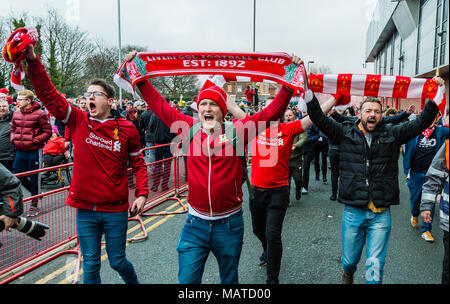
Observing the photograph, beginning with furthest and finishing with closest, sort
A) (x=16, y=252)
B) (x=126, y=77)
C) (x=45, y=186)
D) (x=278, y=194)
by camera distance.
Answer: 1. (x=45, y=186)
2. (x=16, y=252)
3. (x=278, y=194)
4. (x=126, y=77)

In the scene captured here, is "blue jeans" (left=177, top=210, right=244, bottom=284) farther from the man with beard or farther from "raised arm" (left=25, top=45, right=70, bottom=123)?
"raised arm" (left=25, top=45, right=70, bottom=123)

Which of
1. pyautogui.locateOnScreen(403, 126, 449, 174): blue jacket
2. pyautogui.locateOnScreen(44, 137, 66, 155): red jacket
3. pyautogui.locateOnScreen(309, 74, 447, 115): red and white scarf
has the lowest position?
pyautogui.locateOnScreen(44, 137, 66, 155): red jacket

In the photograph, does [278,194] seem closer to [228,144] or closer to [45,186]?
[228,144]

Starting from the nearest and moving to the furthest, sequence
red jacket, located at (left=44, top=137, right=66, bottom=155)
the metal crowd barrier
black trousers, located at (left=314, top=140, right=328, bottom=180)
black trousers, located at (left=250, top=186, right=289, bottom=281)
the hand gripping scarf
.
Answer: the hand gripping scarf < black trousers, located at (left=250, top=186, right=289, bottom=281) < the metal crowd barrier < red jacket, located at (left=44, top=137, right=66, bottom=155) < black trousers, located at (left=314, top=140, right=328, bottom=180)

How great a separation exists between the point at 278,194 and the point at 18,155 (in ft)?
16.0

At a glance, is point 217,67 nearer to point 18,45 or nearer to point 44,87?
point 44,87

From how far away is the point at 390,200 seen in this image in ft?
10.8

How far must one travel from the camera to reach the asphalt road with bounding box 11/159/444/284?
13.2ft

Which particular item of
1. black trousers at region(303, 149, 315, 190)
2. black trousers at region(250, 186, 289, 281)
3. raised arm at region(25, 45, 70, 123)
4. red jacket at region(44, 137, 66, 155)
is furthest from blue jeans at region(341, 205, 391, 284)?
red jacket at region(44, 137, 66, 155)

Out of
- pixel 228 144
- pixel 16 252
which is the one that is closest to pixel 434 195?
pixel 228 144

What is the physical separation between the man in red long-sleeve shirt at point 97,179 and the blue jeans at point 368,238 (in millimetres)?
2035

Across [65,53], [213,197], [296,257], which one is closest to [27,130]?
[213,197]

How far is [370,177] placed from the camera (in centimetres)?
334

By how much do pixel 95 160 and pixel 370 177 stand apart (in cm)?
256
